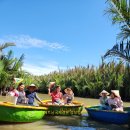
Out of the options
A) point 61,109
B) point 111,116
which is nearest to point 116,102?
point 111,116

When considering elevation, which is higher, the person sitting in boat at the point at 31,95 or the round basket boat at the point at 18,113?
the person sitting in boat at the point at 31,95

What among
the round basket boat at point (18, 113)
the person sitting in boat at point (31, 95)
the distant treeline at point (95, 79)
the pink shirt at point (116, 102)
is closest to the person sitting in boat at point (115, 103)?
the pink shirt at point (116, 102)

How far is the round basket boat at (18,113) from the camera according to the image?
10.6m

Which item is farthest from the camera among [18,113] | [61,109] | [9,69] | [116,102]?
[9,69]

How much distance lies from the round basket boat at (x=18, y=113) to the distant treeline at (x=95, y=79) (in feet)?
30.1

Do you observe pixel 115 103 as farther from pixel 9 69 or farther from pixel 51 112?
pixel 9 69

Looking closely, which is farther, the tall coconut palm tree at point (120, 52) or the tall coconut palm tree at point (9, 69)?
the tall coconut palm tree at point (9, 69)

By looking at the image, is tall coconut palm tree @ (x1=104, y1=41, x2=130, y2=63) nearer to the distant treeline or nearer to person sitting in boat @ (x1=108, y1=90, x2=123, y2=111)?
person sitting in boat @ (x1=108, y1=90, x2=123, y2=111)

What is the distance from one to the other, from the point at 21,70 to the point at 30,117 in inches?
446

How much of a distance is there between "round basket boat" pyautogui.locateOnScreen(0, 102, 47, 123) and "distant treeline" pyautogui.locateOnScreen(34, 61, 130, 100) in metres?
9.19

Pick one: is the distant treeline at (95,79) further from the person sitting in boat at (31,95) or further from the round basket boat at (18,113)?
the round basket boat at (18,113)

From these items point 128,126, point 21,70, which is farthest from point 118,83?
point 128,126

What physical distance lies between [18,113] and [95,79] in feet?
41.3

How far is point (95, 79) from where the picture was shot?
75.7 feet
